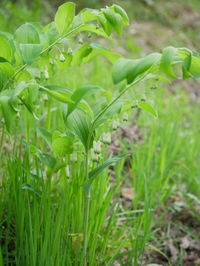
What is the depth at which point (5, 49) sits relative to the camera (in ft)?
3.56

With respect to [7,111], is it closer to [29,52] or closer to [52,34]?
[29,52]

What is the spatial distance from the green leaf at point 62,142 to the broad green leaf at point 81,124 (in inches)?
1.5

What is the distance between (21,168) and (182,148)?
5.32ft

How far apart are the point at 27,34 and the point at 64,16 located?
0.46 feet

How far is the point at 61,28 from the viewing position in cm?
116

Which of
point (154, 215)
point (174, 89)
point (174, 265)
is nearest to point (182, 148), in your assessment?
point (154, 215)

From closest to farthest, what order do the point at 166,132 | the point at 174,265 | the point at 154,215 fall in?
the point at 174,265 → the point at 154,215 → the point at 166,132

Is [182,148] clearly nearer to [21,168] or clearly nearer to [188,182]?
[188,182]

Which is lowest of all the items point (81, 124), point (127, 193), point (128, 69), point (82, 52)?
point (127, 193)

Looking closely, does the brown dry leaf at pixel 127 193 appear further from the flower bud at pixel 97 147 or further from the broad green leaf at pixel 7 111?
the broad green leaf at pixel 7 111

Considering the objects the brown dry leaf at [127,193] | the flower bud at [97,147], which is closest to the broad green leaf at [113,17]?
the flower bud at [97,147]

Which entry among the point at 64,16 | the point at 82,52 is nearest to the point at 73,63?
the point at 82,52

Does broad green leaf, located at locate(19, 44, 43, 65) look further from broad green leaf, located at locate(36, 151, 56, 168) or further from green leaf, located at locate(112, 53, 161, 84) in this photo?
broad green leaf, located at locate(36, 151, 56, 168)

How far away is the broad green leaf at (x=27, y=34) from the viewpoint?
1.15m
